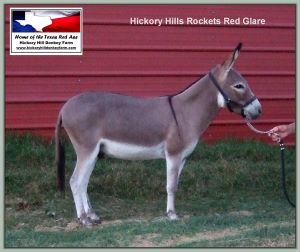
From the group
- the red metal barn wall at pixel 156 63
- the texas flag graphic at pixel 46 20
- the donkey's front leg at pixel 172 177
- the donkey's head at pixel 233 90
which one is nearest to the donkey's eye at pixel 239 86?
the donkey's head at pixel 233 90

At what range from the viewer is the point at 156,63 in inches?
404

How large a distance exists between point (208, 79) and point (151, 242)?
203cm

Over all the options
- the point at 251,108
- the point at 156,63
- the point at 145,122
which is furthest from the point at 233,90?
the point at 156,63

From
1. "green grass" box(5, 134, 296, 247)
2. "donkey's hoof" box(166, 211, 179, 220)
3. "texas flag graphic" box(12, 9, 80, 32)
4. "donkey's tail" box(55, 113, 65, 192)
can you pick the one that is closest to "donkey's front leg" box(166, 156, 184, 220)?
"donkey's hoof" box(166, 211, 179, 220)

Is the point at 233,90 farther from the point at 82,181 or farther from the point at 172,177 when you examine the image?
the point at 82,181

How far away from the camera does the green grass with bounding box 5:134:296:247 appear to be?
21.7 feet

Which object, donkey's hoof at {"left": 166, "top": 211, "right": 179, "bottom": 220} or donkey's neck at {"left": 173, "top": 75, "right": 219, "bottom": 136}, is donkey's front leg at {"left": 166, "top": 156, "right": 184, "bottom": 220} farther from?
donkey's neck at {"left": 173, "top": 75, "right": 219, "bottom": 136}

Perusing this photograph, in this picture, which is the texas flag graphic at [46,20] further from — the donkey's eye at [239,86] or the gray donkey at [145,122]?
the donkey's eye at [239,86]

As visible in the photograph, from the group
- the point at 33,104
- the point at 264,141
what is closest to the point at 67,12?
the point at 33,104

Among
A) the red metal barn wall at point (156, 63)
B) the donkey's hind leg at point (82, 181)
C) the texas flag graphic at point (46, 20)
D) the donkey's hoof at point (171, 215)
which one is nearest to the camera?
the donkey's hind leg at point (82, 181)

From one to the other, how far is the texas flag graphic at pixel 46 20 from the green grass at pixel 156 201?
1.73 metres

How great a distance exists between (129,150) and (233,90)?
1353 millimetres

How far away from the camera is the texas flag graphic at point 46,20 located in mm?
8984

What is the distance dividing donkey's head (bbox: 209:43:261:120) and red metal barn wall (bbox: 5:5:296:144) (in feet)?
9.95
